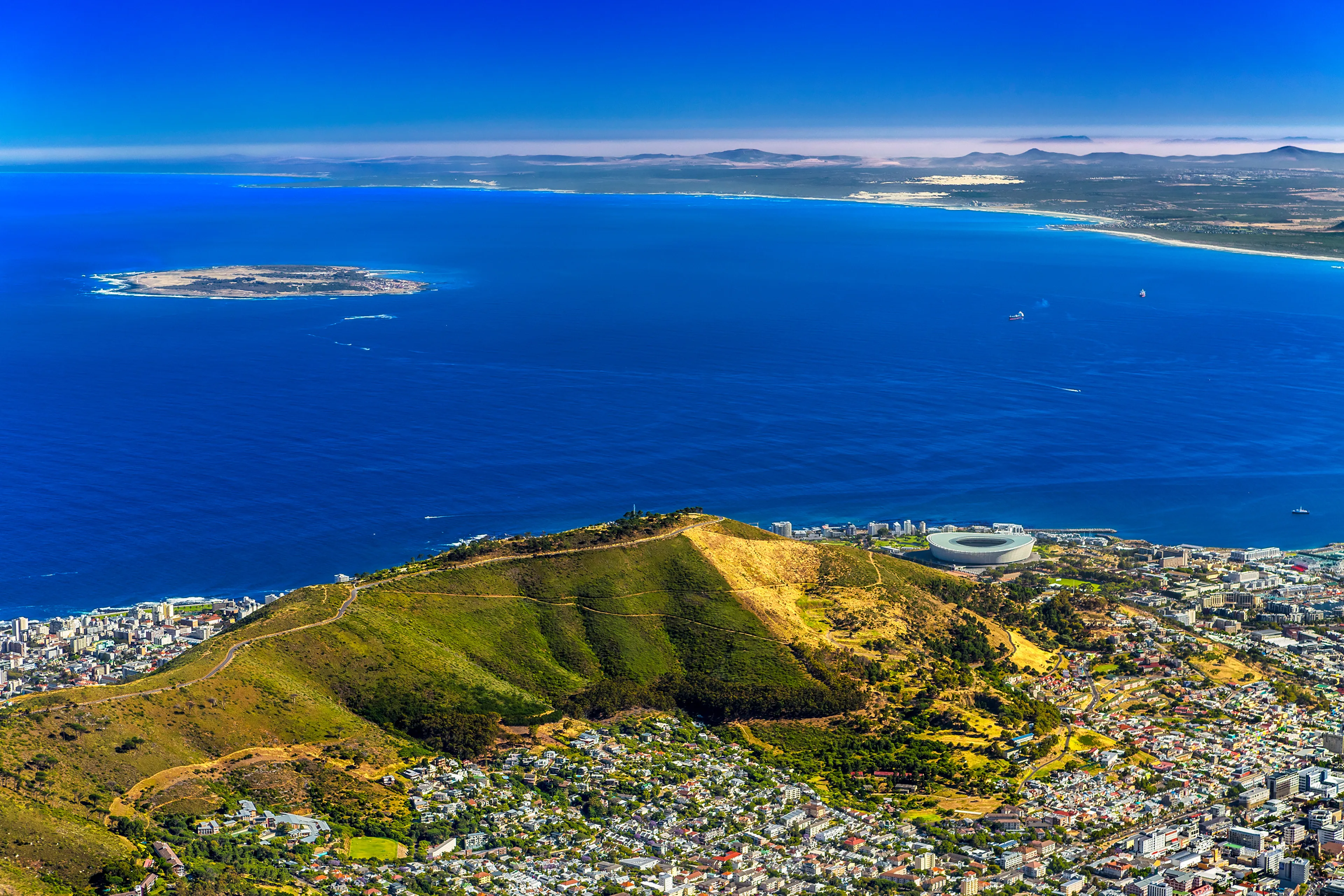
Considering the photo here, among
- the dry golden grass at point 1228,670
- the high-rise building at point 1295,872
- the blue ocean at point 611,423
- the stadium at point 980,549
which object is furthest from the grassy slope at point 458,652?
the high-rise building at point 1295,872

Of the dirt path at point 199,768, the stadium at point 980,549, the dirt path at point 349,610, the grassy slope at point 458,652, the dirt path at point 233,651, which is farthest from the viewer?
the stadium at point 980,549

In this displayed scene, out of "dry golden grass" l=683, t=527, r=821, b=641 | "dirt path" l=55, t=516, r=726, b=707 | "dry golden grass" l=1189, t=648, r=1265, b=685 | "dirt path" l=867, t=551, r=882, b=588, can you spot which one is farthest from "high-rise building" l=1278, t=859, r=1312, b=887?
"dirt path" l=867, t=551, r=882, b=588

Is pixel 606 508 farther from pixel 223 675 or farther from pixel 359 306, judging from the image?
pixel 359 306

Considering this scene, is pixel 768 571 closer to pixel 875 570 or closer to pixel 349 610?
pixel 875 570

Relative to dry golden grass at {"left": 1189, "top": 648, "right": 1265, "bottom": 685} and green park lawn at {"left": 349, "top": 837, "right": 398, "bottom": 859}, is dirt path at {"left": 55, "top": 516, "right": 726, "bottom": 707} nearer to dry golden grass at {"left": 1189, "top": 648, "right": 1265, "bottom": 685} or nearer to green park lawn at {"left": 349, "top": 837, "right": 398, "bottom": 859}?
green park lawn at {"left": 349, "top": 837, "right": 398, "bottom": 859}

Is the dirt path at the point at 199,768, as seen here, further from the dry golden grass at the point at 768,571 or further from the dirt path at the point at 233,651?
the dry golden grass at the point at 768,571

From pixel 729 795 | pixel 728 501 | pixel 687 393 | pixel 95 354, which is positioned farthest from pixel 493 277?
pixel 729 795
